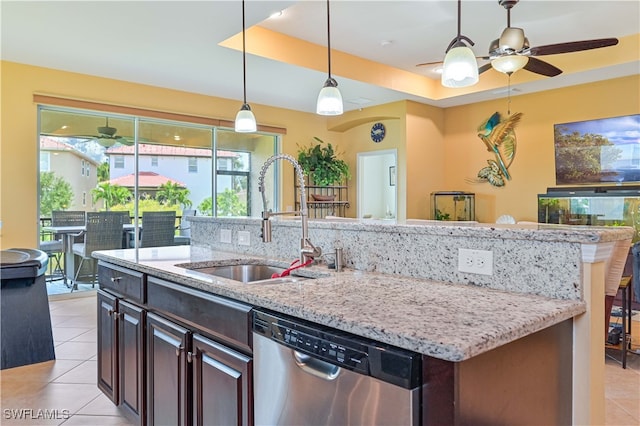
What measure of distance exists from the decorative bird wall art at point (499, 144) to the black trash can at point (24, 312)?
5.75 m

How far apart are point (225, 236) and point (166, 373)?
3.59 feet

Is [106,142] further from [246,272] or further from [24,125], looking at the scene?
[246,272]

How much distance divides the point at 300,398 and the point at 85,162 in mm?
4986

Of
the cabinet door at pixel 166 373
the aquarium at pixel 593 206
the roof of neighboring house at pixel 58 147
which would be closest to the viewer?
the cabinet door at pixel 166 373

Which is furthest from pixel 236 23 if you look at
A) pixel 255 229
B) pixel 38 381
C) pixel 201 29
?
pixel 38 381

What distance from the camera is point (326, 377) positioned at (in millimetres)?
1099

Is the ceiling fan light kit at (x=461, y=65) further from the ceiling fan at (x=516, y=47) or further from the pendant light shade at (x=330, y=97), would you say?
the ceiling fan at (x=516, y=47)

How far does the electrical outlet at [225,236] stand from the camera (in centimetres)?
271

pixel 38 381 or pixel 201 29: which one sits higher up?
pixel 201 29

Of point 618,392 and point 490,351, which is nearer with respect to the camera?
point 490,351

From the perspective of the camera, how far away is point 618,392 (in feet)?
8.68

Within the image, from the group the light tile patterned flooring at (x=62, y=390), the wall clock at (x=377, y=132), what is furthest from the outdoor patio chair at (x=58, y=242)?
the wall clock at (x=377, y=132)

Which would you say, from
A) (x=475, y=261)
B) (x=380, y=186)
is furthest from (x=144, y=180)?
(x=475, y=261)

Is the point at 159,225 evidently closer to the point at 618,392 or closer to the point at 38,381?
the point at 38,381
